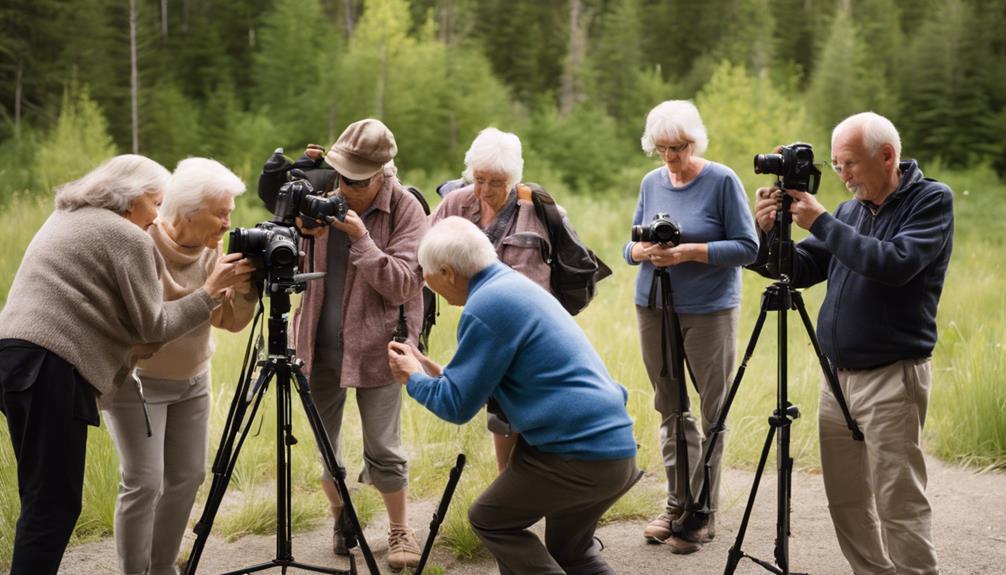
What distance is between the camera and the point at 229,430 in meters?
3.32

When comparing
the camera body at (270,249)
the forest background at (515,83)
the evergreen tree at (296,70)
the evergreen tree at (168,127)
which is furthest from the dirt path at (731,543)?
the evergreen tree at (296,70)

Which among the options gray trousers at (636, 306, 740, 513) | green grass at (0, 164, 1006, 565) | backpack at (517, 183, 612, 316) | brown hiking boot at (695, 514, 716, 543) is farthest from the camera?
green grass at (0, 164, 1006, 565)

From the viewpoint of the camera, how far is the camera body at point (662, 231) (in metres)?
3.95

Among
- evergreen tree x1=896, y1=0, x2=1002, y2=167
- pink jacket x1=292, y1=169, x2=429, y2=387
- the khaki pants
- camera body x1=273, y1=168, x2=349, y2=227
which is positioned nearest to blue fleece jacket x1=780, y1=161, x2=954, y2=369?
the khaki pants

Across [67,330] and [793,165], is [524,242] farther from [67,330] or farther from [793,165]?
[67,330]

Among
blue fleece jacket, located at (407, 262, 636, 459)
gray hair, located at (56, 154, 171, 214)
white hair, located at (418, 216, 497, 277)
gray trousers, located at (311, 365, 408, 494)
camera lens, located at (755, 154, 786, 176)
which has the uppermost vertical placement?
camera lens, located at (755, 154, 786, 176)

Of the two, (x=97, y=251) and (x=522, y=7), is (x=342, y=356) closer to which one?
(x=97, y=251)

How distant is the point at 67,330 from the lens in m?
2.96

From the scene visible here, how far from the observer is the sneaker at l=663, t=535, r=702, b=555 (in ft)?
14.1

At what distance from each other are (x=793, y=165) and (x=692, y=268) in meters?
0.91

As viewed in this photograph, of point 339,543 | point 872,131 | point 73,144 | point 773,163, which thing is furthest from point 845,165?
point 73,144

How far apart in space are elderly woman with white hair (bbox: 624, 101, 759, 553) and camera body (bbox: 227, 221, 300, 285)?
4.90 ft

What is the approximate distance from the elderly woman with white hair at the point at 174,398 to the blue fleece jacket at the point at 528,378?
0.86 meters

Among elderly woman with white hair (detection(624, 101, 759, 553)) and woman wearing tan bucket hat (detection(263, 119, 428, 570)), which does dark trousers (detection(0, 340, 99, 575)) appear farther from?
elderly woman with white hair (detection(624, 101, 759, 553))
